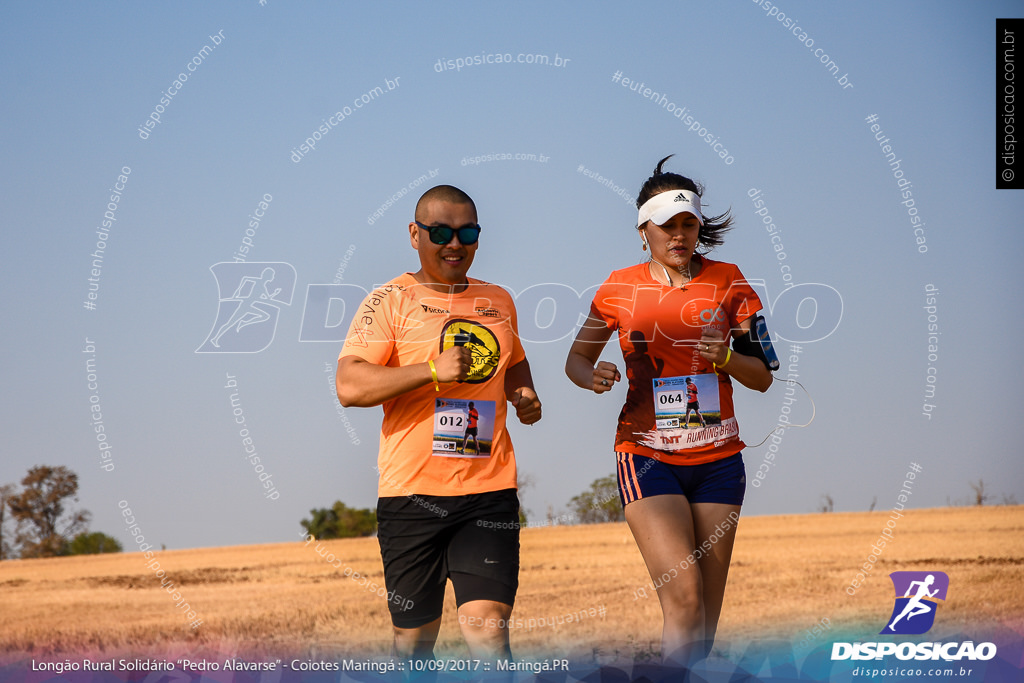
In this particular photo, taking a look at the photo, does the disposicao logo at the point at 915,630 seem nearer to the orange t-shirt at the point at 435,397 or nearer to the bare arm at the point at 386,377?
the orange t-shirt at the point at 435,397

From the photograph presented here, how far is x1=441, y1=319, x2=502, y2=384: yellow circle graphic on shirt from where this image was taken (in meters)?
4.83

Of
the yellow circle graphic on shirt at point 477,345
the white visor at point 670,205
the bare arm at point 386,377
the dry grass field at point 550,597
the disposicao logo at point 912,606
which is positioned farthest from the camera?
the dry grass field at point 550,597

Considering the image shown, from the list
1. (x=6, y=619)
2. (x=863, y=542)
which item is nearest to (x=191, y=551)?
(x=6, y=619)

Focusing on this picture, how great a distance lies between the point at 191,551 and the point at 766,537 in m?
14.0

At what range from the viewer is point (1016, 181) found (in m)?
7.70

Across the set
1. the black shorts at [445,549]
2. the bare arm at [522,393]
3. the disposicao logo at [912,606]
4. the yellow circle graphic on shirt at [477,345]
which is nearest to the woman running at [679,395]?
the bare arm at [522,393]

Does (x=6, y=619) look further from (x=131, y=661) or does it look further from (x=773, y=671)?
(x=773, y=671)

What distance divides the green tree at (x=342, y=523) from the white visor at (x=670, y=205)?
2367 centimetres

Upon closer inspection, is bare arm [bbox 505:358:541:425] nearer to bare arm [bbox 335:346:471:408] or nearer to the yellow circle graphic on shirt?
the yellow circle graphic on shirt

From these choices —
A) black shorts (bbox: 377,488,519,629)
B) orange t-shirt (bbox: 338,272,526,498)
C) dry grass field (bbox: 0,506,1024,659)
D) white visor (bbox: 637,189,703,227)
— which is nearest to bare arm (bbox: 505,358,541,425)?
orange t-shirt (bbox: 338,272,526,498)

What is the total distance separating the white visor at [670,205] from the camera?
5.17 metres

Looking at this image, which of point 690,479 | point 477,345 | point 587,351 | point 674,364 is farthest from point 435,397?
point 690,479

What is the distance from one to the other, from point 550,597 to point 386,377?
762 centimetres

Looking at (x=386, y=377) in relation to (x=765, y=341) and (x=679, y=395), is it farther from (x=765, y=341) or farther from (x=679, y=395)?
(x=765, y=341)
